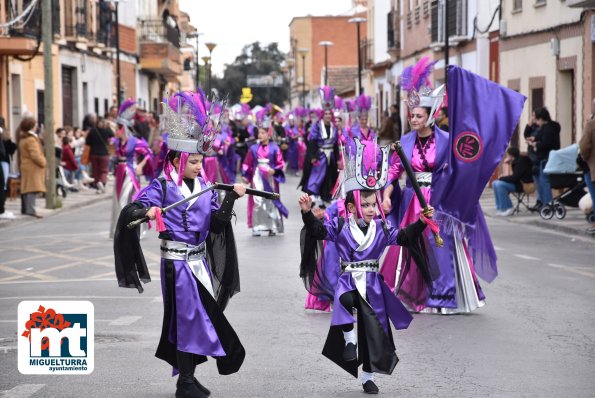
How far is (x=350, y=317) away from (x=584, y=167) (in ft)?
37.3

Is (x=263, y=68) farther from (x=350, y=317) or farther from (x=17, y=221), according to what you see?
(x=350, y=317)

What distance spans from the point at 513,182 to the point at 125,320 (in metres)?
12.7

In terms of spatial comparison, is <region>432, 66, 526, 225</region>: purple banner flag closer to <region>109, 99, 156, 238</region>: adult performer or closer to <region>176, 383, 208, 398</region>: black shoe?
<region>176, 383, 208, 398</region>: black shoe

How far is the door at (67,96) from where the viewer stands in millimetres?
41625

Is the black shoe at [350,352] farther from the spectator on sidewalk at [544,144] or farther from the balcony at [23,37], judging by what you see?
the balcony at [23,37]

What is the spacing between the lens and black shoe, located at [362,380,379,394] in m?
7.57

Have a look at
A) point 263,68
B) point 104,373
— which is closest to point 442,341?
point 104,373

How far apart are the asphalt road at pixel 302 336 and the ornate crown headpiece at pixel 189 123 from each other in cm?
152

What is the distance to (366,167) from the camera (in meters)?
7.86

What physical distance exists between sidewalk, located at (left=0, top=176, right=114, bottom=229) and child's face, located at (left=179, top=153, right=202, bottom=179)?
534 inches

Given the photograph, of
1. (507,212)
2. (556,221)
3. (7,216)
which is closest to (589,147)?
(556,221)

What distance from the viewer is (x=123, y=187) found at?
58.0ft

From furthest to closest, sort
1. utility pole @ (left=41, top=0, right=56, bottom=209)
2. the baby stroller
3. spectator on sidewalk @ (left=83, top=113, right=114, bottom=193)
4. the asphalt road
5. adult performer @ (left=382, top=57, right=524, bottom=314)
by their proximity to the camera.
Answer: spectator on sidewalk @ (left=83, top=113, right=114, bottom=193) → utility pole @ (left=41, top=0, right=56, bottom=209) → the baby stroller → adult performer @ (left=382, top=57, right=524, bottom=314) → the asphalt road

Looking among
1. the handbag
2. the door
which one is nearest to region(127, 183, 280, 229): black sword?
the handbag
